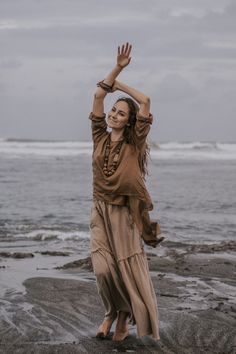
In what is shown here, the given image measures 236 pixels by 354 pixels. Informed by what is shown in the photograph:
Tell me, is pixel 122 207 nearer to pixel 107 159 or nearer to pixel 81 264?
pixel 107 159

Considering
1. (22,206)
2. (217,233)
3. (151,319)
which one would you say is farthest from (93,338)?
(22,206)

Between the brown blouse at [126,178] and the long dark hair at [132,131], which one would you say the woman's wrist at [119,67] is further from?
the brown blouse at [126,178]

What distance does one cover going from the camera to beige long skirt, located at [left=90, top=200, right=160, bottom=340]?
254 inches

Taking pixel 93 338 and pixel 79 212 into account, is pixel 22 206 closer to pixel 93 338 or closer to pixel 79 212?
pixel 79 212

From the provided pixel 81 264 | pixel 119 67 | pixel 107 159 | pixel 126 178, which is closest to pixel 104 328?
pixel 126 178

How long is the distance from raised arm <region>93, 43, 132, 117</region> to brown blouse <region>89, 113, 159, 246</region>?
8 centimetres

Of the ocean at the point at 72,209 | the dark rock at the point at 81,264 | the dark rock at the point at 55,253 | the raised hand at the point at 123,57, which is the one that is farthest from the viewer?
the ocean at the point at 72,209

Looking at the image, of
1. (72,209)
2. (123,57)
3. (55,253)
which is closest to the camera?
(123,57)

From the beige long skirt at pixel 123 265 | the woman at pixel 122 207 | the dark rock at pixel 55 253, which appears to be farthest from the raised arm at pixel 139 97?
the dark rock at pixel 55 253

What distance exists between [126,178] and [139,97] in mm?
676

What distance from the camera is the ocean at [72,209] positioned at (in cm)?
1308

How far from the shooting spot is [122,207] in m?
6.54

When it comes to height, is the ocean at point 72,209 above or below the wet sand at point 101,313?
above

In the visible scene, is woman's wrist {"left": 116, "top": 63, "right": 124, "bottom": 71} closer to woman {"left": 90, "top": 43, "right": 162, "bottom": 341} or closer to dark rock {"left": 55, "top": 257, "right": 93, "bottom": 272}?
woman {"left": 90, "top": 43, "right": 162, "bottom": 341}
